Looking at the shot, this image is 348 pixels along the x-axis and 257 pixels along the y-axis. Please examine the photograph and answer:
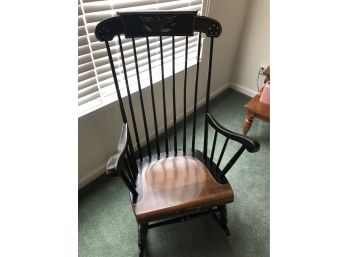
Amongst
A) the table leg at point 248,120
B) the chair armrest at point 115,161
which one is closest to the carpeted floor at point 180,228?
the table leg at point 248,120

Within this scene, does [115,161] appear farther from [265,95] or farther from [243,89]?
[243,89]

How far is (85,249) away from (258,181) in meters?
1.14

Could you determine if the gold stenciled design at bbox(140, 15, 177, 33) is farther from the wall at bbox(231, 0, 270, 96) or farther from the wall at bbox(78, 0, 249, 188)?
the wall at bbox(231, 0, 270, 96)

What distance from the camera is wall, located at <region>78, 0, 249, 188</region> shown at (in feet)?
4.65

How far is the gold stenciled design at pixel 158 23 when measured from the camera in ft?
3.15

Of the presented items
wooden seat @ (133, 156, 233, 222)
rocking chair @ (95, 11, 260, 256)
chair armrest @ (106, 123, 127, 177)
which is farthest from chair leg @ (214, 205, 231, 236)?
chair armrest @ (106, 123, 127, 177)

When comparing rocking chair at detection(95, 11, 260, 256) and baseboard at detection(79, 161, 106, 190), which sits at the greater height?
rocking chair at detection(95, 11, 260, 256)

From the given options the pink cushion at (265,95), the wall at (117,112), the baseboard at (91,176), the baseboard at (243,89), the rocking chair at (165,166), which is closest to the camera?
the rocking chair at (165,166)

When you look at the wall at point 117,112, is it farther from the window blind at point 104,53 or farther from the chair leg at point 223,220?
the chair leg at point 223,220

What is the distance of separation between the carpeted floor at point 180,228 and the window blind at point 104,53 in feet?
1.90

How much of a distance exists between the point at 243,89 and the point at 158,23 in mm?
1697

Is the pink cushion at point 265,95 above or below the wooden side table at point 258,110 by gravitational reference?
above
